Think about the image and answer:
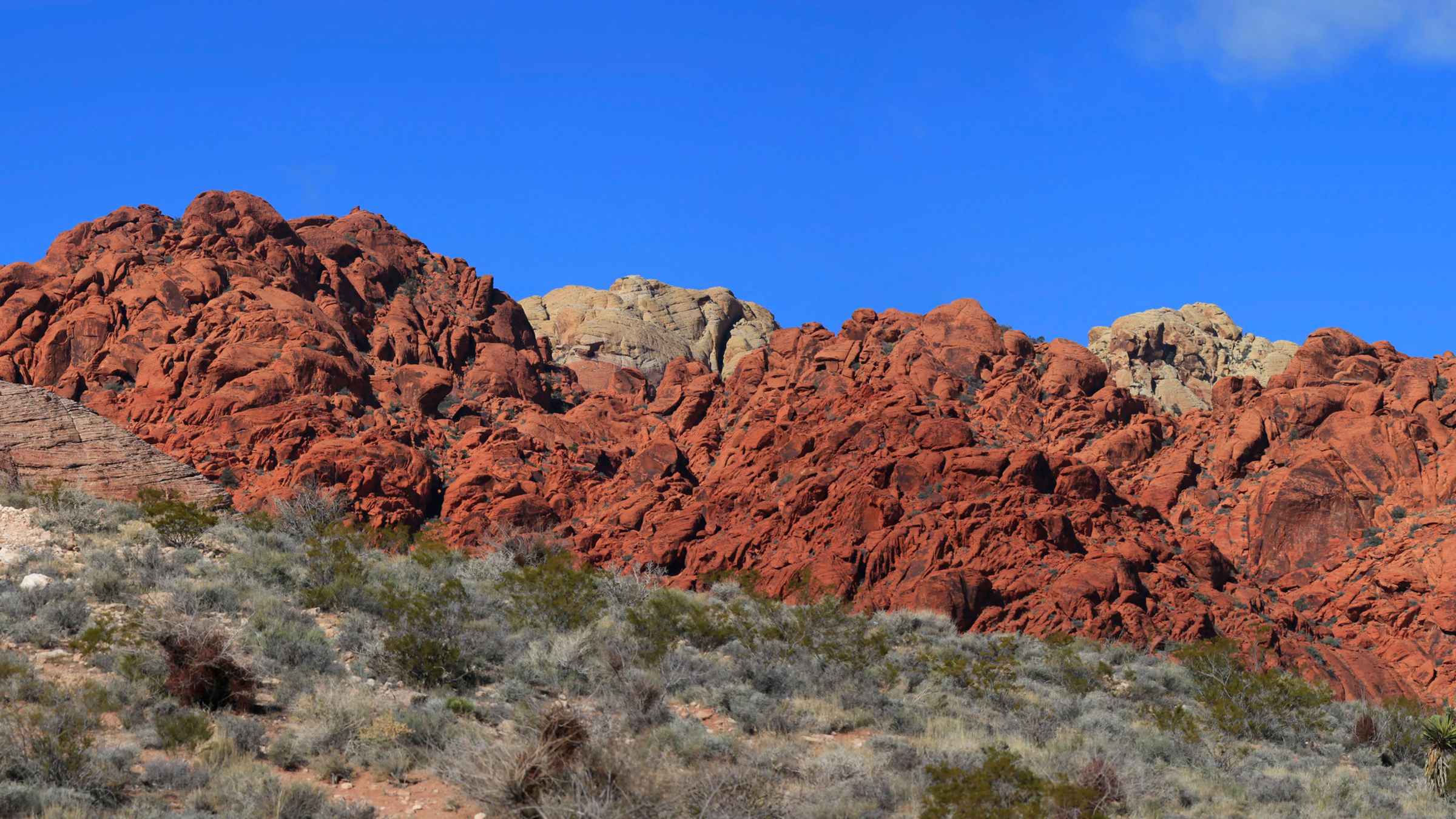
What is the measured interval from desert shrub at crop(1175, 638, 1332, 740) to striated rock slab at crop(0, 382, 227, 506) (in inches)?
989

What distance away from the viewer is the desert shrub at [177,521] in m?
25.8

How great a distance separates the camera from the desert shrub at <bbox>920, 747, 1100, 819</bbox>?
13938 mm

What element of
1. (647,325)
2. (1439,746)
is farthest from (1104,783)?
(647,325)

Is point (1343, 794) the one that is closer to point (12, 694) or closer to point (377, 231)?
point (12, 694)

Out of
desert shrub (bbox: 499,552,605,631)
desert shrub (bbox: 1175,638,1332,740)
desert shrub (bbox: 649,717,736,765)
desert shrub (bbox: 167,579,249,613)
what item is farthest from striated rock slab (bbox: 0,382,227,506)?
desert shrub (bbox: 1175,638,1332,740)

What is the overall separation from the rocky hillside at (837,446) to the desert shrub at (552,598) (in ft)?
38.3

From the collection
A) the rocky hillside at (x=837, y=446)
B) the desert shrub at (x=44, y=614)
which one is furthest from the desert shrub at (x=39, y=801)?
the rocky hillside at (x=837, y=446)

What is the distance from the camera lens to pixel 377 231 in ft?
237

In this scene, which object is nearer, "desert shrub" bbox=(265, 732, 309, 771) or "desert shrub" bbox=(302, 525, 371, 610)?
"desert shrub" bbox=(265, 732, 309, 771)

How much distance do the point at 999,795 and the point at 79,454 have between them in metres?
27.0

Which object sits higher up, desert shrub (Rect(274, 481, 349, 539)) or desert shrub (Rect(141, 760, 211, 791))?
desert shrub (Rect(274, 481, 349, 539))

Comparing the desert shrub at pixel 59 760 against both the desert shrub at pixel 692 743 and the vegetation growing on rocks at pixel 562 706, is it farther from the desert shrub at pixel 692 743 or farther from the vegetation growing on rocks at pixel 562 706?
the desert shrub at pixel 692 743

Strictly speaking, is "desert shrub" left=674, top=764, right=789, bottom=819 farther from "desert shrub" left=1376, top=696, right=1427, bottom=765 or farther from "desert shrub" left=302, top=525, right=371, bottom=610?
"desert shrub" left=1376, top=696, right=1427, bottom=765

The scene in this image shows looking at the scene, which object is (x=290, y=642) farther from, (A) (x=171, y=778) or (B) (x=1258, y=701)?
(B) (x=1258, y=701)
